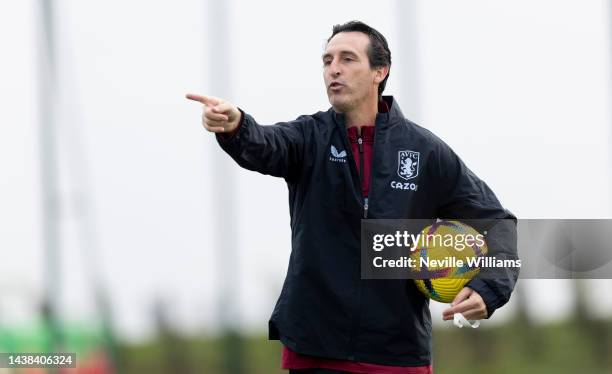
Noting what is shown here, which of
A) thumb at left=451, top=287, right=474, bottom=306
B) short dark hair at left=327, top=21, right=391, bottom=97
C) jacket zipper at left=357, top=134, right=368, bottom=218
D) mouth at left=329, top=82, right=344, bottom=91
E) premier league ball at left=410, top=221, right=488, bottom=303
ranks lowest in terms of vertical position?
thumb at left=451, top=287, right=474, bottom=306

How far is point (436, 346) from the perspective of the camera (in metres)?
8.67

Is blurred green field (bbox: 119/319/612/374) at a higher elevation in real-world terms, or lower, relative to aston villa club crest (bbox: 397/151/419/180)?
lower

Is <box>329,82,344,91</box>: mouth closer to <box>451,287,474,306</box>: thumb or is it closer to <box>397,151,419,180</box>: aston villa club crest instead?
<box>397,151,419,180</box>: aston villa club crest

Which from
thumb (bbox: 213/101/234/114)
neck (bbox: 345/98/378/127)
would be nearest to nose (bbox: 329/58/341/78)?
neck (bbox: 345/98/378/127)

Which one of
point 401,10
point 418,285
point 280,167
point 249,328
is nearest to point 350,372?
point 418,285

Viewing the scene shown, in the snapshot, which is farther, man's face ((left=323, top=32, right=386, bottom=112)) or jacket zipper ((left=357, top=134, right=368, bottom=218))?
man's face ((left=323, top=32, right=386, bottom=112))

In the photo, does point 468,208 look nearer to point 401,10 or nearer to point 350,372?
point 350,372

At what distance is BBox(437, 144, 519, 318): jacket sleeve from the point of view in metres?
3.95

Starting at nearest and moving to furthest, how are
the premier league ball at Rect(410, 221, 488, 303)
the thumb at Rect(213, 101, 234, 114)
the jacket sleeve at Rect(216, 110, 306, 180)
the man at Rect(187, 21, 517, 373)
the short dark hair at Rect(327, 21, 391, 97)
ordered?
the thumb at Rect(213, 101, 234, 114) → the jacket sleeve at Rect(216, 110, 306, 180) → the man at Rect(187, 21, 517, 373) → the premier league ball at Rect(410, 221, 488, 303) → the short dark hair at Rect(327, 21, 391, 97)

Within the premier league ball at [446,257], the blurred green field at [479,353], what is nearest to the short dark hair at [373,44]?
the premier league ball at [446,257]

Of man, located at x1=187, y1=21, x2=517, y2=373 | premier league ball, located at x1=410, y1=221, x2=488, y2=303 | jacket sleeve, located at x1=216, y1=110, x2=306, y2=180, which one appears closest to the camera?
jacket sleeve, located at x1=216, y1=110, x2=306, y2=180

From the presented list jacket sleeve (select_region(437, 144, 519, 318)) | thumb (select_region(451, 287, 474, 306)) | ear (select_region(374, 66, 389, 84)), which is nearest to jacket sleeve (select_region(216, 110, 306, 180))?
ear (select_region(374, 66, 389, 84))

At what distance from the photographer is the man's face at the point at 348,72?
3943 mm

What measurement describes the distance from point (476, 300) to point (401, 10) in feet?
18.1
